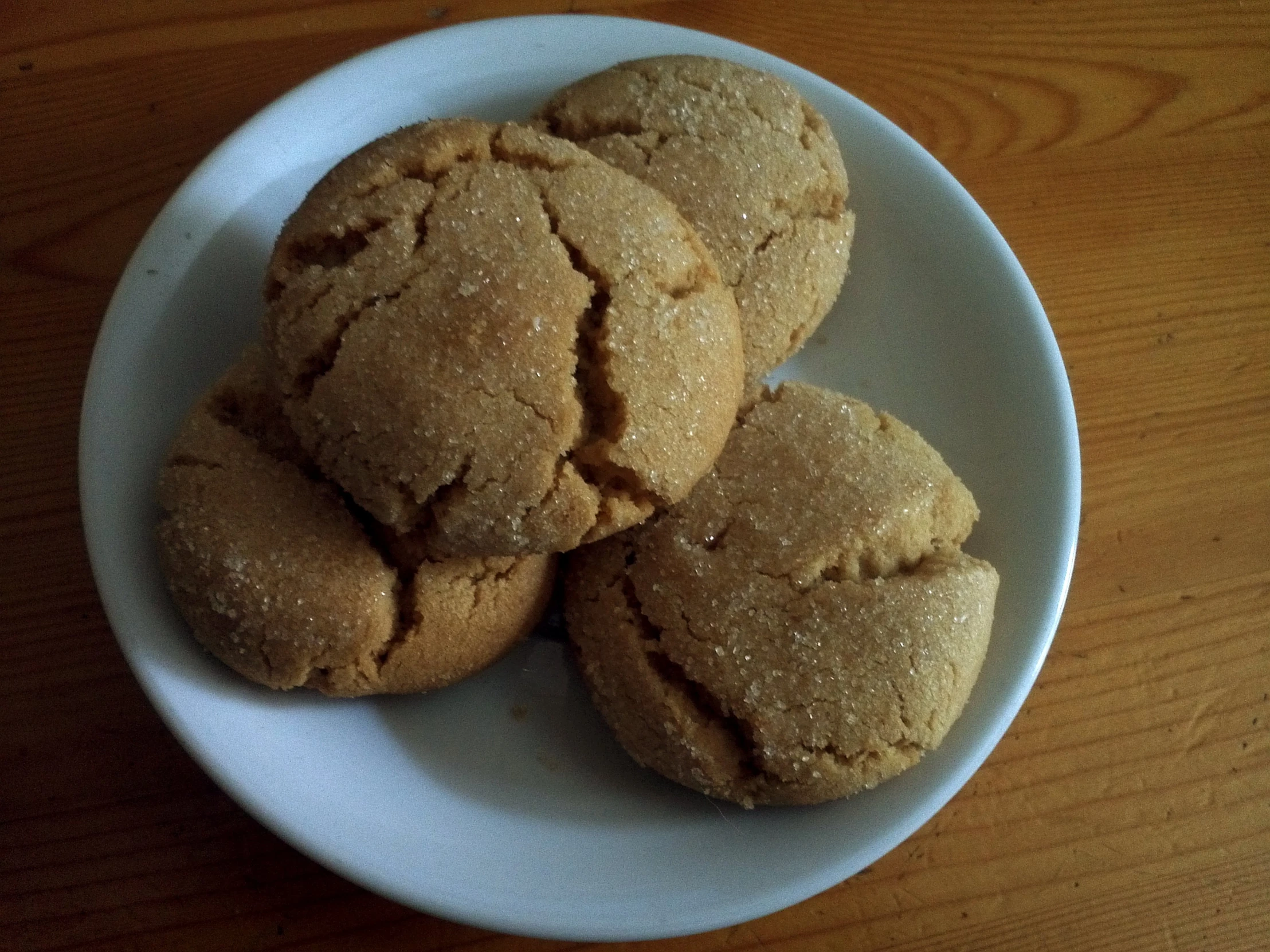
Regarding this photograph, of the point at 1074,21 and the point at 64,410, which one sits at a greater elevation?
the point at 1074,21

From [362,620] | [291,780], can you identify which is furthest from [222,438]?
[291,780]

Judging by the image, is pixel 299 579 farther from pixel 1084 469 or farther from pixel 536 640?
pixel 1084 469

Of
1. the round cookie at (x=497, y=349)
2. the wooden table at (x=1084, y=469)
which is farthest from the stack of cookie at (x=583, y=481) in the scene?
the wooden table at (x=1084, y=469)

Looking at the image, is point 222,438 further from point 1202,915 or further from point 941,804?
point 1202,915

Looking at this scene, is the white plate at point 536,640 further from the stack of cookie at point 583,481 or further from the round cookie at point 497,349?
the round cookie at point 497,349

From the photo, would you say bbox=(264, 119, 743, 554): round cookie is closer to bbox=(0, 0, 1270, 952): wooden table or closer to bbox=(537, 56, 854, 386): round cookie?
bbox=(537, 56, 854, 386): round cookie

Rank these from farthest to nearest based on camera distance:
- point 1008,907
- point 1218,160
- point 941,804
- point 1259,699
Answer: point 1218,160 < point 1259,699 < point 1008,907 < point 941,804
